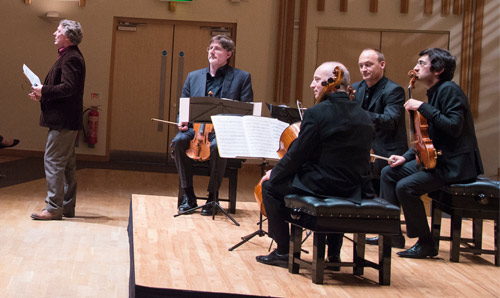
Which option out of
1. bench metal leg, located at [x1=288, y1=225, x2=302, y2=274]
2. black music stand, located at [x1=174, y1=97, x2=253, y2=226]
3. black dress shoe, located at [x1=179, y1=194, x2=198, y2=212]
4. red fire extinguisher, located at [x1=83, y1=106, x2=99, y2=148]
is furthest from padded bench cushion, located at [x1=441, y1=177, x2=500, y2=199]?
red fire extinguisher, located at [x1=83, y1=106, x2=99, y2=148]

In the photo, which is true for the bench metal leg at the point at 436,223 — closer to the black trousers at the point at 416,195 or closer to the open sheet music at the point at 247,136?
the black trousers at the point at 416,195

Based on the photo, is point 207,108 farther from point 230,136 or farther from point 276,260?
point 276,260

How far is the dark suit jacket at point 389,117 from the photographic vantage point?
4.21 metres

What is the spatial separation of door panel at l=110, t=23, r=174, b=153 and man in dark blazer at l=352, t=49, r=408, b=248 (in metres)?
5.63

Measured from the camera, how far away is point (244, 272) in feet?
10.6

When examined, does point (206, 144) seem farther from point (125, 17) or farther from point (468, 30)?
point (468, 30)

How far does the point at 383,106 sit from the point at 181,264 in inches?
75.2

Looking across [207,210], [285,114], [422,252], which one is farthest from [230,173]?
[422,252]

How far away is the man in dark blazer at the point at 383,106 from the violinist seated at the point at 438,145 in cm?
35

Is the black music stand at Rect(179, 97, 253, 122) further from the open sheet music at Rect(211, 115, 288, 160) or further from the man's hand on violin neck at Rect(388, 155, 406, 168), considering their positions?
the man's hand on violin neck at Rect(388, 155, 406, 168)

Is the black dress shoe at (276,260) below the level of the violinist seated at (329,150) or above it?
below

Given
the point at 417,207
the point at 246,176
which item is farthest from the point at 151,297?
the point at 246,176

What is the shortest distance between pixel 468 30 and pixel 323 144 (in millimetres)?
6947

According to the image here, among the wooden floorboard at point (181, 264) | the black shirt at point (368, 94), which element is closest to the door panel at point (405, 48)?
the wooden floorboard at point (181, 264)
